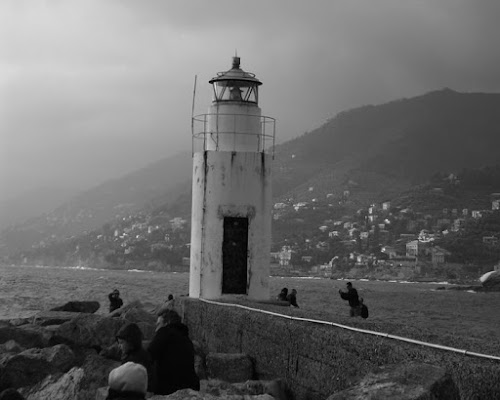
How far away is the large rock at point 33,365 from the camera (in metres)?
8.44

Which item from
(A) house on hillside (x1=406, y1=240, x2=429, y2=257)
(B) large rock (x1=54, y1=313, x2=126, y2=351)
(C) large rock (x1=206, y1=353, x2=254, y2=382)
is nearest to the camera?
(C) large rock (x1=206, y1=353, x2=254, y2=382)

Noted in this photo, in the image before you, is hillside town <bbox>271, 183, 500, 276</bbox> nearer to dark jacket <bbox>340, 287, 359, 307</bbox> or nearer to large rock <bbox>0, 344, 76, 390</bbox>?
dark jacket <bbox>340, 287, 359, 307</bbox>

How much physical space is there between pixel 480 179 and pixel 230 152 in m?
159

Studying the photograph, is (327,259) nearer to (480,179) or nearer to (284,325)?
(480,179)

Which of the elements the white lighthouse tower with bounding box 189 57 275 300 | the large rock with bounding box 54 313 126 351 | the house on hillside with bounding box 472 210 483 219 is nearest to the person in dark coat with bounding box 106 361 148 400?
the large rock with bounding box 54 313 126 351

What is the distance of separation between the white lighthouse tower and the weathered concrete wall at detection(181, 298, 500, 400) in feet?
7.55

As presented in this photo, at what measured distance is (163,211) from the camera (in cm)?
17200

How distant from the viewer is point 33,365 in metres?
8.69

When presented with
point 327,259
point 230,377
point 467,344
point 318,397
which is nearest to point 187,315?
point 230,377

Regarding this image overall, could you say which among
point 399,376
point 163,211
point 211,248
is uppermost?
point 163,211

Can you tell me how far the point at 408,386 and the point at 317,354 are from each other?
2723mm

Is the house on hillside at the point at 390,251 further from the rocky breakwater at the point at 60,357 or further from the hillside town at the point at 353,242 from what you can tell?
the rocky breakwater at the point at 60,357

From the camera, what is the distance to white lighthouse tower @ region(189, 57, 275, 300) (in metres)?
13.1

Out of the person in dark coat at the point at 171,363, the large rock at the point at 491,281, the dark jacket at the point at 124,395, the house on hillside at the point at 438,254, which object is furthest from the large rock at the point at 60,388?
the house on hillside at the point at 438,254
